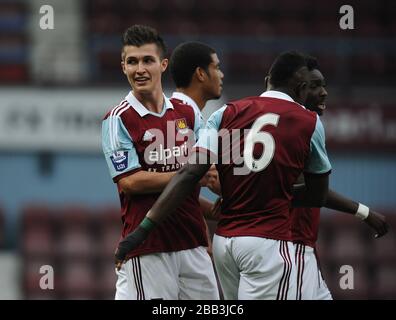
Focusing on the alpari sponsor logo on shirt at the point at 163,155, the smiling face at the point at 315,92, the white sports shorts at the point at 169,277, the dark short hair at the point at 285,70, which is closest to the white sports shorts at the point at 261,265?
the white sports shorts at the point at 169,277

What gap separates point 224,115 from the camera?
5.41 metres

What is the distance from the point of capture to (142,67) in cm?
566

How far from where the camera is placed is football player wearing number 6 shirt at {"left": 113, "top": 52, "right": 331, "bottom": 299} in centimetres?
535

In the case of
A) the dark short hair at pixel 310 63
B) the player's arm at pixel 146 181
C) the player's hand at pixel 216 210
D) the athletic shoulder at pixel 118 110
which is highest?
the dark short hair at pixel 310 63

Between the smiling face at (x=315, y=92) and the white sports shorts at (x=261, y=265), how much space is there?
3.18ft

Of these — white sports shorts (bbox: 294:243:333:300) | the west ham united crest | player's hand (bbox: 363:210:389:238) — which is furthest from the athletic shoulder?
player's hand (bbox: 363:210:389:238)

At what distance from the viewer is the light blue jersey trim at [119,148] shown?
5.57 metres

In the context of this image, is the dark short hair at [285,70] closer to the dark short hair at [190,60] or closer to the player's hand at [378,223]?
the dark short hair at [190,60]

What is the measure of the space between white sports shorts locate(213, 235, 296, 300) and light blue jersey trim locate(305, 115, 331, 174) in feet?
1.46

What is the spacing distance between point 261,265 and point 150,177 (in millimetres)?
727

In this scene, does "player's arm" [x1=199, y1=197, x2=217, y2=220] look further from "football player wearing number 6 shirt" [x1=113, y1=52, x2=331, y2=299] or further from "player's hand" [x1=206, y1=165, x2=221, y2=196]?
"football player wearing number 6 shirt" [x1=113, y1=52, x2=331, y2=299]

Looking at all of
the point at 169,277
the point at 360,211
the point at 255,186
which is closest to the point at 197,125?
the point at 255,186
